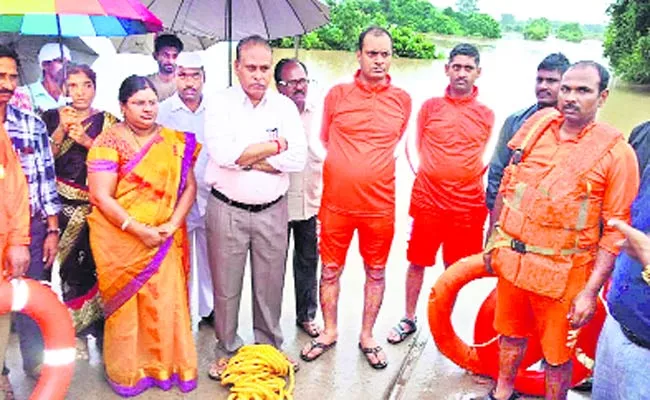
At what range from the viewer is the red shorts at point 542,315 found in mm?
2697

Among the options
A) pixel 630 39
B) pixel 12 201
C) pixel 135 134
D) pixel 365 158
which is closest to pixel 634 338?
pixel 365 158

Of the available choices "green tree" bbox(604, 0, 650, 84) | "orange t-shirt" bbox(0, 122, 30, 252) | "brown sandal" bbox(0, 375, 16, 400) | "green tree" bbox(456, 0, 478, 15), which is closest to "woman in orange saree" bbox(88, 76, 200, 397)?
"orange t-shirt" bbox(0, 122, 30, 252)

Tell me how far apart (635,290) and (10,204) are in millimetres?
2393

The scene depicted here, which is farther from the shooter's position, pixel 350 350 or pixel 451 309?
pixel 350 350

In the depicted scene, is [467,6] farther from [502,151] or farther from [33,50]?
[502,151]

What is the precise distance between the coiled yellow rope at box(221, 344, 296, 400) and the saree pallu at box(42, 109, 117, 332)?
806mm

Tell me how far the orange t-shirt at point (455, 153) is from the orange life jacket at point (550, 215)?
77 cm

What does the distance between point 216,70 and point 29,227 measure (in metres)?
4.63

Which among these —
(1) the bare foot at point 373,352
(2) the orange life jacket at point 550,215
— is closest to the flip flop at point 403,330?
(1) the bare foot at point 373,352

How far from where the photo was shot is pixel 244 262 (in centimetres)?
336

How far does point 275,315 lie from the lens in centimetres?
355

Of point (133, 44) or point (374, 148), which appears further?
point (133, 44)

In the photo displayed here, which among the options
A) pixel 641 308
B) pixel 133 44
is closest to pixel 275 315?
pixel 641 308

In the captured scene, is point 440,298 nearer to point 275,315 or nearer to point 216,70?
point 275,315
